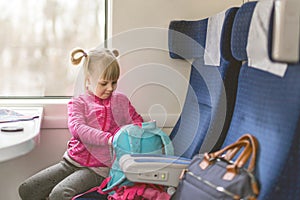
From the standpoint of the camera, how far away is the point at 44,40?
239cm

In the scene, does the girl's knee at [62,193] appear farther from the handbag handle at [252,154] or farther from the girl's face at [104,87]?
the handbag handle at [252,154]

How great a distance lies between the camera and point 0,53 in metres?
2.37

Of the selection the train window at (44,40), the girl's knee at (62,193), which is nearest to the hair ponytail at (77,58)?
the train window at (44,40)

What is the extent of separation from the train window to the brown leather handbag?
3.66 feet

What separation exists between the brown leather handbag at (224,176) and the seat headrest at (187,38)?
0.63 meters

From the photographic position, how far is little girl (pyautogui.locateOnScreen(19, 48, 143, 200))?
6.54 ft

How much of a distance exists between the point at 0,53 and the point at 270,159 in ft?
5.16

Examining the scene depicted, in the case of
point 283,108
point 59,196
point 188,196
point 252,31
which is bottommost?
point 59,196

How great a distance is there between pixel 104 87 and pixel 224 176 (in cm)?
87

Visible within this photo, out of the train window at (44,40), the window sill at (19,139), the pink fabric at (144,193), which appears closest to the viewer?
the window sill at (19,139)

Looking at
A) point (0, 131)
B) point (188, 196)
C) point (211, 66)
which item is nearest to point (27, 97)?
point (0, 131)

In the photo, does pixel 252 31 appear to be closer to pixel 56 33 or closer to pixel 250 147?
pixel 250 147

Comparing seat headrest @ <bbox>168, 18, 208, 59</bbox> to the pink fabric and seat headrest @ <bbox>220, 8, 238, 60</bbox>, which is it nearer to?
seat headrest @ <bbox>220, 8, 238, 60</bbox>

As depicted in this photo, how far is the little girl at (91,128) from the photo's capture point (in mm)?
1992
